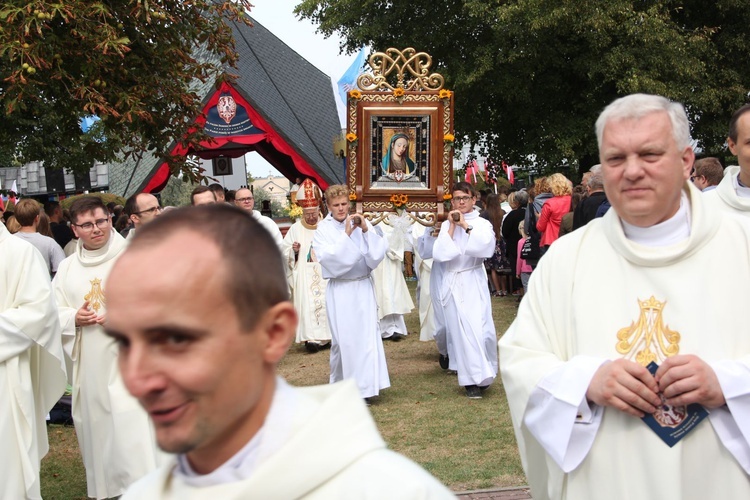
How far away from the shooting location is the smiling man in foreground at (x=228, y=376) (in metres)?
1.65

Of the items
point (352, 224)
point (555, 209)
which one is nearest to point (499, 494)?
point (352, 224)

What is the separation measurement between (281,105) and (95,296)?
15598 millimetres

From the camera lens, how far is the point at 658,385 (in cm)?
324

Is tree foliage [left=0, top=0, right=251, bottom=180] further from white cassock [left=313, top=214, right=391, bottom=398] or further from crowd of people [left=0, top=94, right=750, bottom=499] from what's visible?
white cassock [left=313, top=214, right=391, bottom=398]

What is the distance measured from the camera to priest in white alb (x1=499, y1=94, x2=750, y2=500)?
10.7ft

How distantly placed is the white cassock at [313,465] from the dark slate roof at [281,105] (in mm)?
17178

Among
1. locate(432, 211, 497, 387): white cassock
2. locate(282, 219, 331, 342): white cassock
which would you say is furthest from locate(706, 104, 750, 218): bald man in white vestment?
locate(282, 219, 331, 342): white cassock

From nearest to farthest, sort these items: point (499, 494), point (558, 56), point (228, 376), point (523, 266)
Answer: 1. point (228, 376)
2. point (499, 494)
3. point (523, 266)
4. point (558, 56)

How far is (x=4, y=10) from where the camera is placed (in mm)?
8758

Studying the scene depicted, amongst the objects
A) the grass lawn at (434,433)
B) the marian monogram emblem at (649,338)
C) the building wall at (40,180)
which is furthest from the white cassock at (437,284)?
the building wall at (40,180)

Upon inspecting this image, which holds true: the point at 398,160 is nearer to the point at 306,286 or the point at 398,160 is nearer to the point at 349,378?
the point at 306,286

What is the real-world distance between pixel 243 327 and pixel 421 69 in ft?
26.5

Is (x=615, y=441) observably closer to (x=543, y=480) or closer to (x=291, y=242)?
(x=543, y=480)

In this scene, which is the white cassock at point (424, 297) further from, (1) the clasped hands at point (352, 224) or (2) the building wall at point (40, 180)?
(2) the building wall at point (40, 180)
